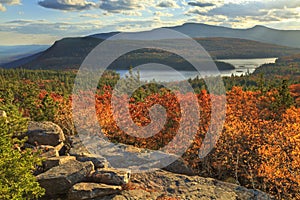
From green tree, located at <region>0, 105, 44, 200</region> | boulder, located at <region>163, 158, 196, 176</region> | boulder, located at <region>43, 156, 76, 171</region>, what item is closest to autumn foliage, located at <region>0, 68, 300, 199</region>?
boulder, located at <region>163, 158, 196, 176</region>

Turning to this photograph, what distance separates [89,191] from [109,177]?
1266 mm

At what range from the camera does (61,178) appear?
1365 cm

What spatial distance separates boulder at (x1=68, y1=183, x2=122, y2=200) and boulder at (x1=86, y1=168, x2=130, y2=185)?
1.57 feet

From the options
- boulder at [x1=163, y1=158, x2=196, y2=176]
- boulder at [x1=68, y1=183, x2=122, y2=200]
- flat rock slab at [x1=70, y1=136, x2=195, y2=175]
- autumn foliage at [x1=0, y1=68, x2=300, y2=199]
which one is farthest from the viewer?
autumn foliage at [x1=0, y1=68, x2=300, y2=199]

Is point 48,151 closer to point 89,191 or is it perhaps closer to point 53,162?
point 53,162

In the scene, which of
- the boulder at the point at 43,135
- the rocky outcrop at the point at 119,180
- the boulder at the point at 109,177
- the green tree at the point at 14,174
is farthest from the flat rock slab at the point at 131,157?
the green tree at the point at 14,174

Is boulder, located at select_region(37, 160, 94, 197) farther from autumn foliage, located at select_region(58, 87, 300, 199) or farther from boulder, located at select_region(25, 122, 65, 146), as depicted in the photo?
autumn foliage, located at select_region(58, 87, 300, 199)

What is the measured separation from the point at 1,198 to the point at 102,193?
3.97 meters

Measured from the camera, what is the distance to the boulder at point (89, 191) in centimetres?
1315

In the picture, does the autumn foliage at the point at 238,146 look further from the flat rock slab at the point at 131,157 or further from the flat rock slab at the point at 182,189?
the flat rock slab at the point at 182,189

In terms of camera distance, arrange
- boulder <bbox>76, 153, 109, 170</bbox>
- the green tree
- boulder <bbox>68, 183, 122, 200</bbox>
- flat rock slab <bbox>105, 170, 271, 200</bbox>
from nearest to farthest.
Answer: the green tree < boulder <bbox>68, 183, 122, 200</bbox> < flat rock slab <bbox>105, 170, 271, 200</bbox> < boulder <bbox>76, 153, 109, 170</bbox>

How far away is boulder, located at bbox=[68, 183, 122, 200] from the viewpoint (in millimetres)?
13148

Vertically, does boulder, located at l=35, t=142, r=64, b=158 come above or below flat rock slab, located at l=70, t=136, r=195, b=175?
above

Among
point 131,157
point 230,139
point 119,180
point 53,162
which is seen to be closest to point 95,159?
point 53,162
